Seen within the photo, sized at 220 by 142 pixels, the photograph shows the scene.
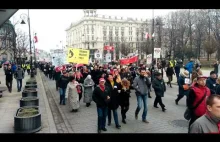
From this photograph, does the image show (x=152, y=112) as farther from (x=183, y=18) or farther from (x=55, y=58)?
(x=183, y=18)

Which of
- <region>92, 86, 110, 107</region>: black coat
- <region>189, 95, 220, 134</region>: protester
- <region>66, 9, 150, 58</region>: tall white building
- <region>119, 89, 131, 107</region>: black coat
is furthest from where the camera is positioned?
<region>66, 9, 150, 58</region>: tall white building

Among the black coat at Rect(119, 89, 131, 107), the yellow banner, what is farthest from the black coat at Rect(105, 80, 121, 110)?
the yellow banner

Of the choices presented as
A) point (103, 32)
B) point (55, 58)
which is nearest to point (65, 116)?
point (55, 58)

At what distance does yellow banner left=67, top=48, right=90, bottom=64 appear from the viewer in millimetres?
13258

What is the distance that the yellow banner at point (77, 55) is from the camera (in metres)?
13.3

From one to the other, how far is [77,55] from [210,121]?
35.5 ft

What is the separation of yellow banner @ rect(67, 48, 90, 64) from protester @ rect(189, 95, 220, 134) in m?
10.6

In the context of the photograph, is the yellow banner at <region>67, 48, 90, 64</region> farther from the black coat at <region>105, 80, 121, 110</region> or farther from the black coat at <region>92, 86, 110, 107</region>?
the black coat at <region>92, 86, 110, 107</region>

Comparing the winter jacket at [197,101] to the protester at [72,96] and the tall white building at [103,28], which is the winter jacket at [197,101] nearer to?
the protester at [72,96]

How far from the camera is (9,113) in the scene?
9.74m

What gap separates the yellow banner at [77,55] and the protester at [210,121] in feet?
34.9

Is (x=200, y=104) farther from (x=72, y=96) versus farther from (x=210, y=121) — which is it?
(x=72, y=96)

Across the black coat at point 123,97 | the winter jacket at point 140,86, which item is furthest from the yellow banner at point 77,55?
the black coat at point 123,97

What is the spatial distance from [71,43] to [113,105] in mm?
135838
